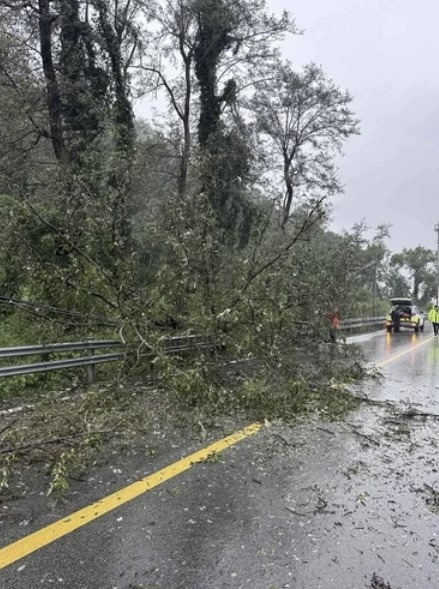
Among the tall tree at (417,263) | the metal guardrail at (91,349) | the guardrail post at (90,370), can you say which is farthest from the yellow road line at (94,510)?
the tall tree at (417,263)

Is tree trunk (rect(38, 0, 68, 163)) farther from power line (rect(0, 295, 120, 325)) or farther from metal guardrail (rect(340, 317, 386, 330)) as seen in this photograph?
metal guardrail (rect(340, 317, 386, 330))

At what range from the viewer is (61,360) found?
269 inches

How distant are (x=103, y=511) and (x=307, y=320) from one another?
17.4 feet

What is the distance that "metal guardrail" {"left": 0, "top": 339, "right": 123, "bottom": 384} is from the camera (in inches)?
239

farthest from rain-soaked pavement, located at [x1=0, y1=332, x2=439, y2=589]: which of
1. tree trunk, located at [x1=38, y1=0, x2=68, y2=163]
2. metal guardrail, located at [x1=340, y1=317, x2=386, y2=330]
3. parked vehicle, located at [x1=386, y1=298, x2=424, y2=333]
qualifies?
parked vehicle, located at [x1=386, y1=298, x2=424, y2=333]

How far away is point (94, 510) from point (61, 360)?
3.62 meters

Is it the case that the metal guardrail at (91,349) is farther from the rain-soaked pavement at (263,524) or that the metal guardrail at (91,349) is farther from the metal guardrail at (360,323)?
the metal guardrail at (360,323)

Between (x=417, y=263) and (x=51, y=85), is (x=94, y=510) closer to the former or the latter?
(x=51, y=85)

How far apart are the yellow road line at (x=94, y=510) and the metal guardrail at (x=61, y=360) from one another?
263cm

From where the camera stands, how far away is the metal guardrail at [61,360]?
606 centimetres

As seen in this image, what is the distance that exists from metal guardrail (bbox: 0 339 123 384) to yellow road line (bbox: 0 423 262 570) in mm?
2629

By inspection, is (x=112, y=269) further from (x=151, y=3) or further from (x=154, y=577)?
(x=151, y=3)

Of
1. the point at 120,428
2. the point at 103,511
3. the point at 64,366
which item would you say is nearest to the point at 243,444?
the point at 120,428

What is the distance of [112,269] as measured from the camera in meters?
7.50
